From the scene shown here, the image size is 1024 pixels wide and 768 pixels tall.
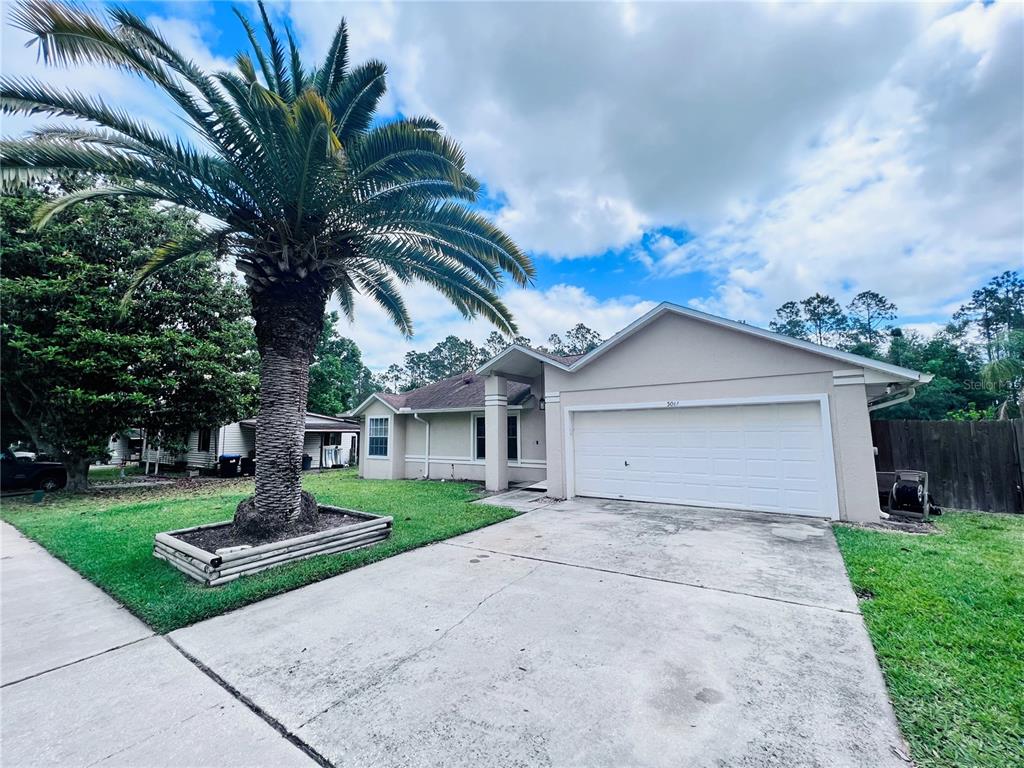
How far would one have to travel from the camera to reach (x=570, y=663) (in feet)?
10.6

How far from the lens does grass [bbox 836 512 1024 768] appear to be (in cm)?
240

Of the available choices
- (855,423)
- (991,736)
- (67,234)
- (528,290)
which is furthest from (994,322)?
(67,234)

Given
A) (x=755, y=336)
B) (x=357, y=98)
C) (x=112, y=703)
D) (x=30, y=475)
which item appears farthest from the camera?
(x=30, y=475)

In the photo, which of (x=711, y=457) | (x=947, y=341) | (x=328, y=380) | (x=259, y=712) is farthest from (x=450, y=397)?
(x=947, y=341)

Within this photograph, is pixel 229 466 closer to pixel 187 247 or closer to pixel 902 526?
pixel 187 247

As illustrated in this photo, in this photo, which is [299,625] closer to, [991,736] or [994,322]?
[991,736]

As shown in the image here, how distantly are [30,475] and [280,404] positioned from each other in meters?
15.8

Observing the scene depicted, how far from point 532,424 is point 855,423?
27.3 feet

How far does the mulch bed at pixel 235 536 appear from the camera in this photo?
589 cm

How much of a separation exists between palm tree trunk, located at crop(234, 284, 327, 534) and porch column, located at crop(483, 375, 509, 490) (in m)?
Result: 6.41

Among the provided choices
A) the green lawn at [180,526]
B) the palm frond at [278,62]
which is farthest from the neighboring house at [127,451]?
the palm frond at [278,62]

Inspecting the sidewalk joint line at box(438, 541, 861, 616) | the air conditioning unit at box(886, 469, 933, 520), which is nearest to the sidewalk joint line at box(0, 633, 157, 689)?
the sidewalk joint line at box(438, 541, 861, 616)

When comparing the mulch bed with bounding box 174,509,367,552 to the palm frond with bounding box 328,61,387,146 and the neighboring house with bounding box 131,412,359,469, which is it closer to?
the palm frond with bounding box 328,61,387,146

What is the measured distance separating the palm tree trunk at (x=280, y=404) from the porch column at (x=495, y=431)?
6412mm
